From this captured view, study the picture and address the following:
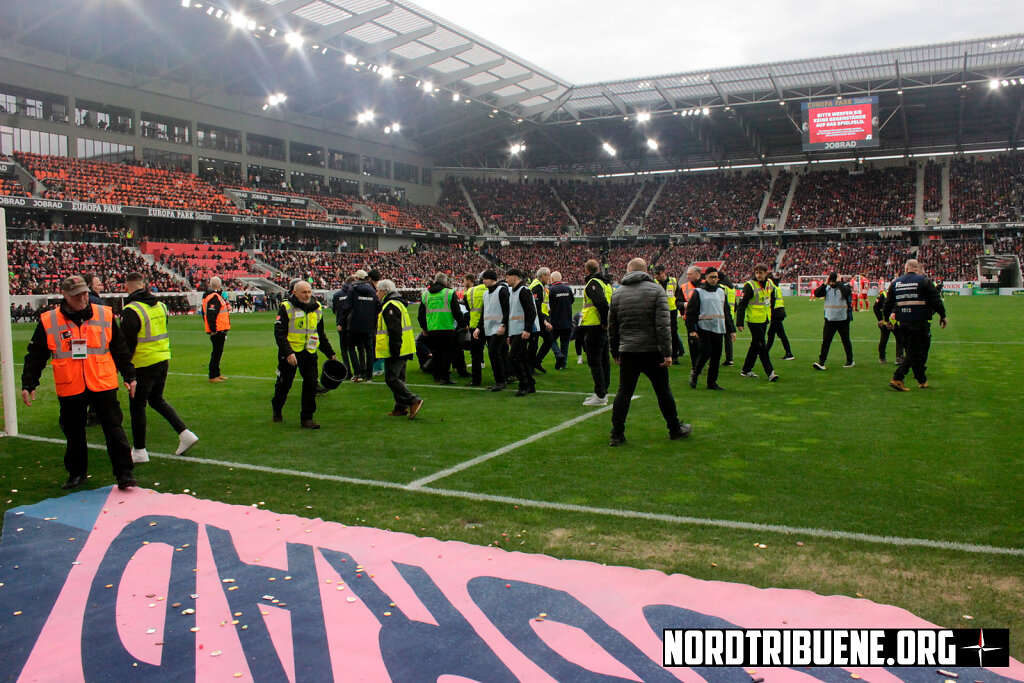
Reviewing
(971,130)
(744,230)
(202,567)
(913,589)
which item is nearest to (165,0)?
(202,567)

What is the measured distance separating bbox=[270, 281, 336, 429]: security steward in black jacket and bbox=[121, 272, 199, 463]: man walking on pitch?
134 cm

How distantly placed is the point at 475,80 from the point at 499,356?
41725mm

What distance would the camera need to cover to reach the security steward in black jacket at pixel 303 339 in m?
8.23

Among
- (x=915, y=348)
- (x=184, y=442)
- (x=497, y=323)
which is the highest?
(x=497, y=323)

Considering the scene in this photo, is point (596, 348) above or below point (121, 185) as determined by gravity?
below

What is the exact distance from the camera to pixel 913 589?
3752mm

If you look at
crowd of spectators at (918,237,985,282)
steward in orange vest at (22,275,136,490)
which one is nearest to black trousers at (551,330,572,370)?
steward in orange vest at (22,275,136,490)

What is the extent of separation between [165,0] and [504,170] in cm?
4363

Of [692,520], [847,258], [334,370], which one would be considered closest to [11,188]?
[334,370]

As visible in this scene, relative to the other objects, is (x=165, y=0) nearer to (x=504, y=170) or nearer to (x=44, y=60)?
(x=44, y=60)

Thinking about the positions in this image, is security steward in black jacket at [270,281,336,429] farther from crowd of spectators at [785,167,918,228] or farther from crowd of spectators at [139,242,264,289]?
crowd of spectators at [785,167,918,228]

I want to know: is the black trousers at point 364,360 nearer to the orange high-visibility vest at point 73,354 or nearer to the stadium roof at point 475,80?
the orange high-visibility vest at point 73,354

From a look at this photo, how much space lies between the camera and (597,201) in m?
73.9

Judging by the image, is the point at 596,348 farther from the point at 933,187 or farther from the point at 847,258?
the point at 933,187
